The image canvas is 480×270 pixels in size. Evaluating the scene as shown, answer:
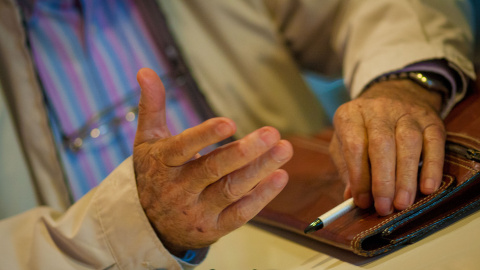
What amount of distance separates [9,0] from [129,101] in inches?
11.5

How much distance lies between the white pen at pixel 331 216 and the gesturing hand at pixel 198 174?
60 millimetres

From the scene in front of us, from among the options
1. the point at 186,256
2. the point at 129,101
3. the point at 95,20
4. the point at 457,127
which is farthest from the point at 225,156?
the point at 95,20

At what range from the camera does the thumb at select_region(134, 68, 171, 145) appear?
18.4 inches

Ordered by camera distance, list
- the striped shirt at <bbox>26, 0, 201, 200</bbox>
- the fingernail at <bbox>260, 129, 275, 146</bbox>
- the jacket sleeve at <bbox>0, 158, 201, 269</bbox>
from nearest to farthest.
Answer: the fingernail at <bbox>260, 129, 275, 146</bbox> < the jacket sleeve at <bbox>0, 158, 201, 269</bbox> < the striped shirt at <bbox>26, 0, 201, 200</bbox>

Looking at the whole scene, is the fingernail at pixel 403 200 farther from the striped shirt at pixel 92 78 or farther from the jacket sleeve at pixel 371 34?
the striped shirt at pixel 92 78

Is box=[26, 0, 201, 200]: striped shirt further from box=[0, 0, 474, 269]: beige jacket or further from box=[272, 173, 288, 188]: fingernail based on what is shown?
box=[272, 173, 288, 188]: fingernail

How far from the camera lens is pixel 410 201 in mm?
471

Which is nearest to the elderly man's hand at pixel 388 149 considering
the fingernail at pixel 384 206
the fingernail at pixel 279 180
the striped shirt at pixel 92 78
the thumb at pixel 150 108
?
the fingernail at pixel 384 206

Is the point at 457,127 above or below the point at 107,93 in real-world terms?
below

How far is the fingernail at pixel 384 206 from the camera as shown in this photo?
1.56 feet

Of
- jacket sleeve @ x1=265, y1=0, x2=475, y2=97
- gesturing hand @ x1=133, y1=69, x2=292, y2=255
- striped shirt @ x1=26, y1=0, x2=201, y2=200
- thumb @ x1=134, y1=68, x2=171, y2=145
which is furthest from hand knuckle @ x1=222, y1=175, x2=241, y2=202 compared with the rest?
striped shirt @ x1=26, y1=0, x2=201, y2=200

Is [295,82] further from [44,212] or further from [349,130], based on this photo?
[44,212]

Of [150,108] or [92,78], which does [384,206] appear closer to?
[150,108]

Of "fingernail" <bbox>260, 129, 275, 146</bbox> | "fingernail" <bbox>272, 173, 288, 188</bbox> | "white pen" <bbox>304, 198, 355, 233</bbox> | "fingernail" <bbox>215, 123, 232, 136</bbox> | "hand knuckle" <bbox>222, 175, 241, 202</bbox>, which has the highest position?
"fingernail" <bbox>215, 123, 232, 136</bbox>
